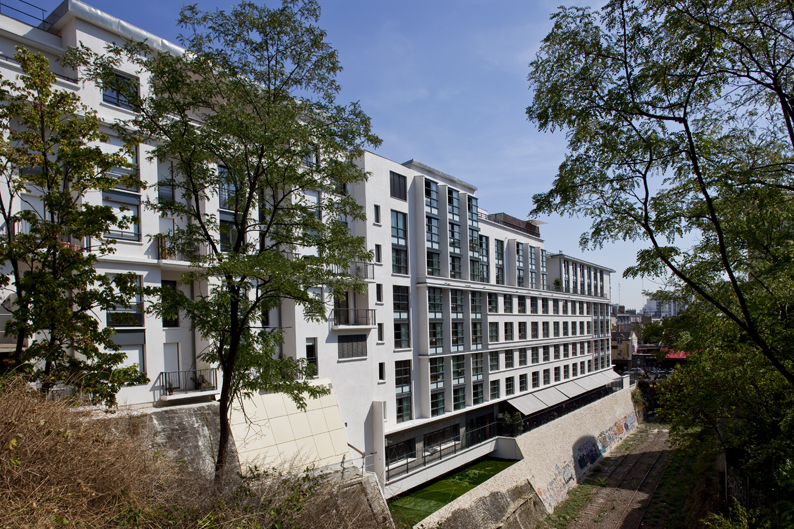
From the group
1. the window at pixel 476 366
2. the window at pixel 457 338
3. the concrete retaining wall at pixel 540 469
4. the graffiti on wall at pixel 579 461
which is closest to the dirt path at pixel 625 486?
the graffiti on wall at pixel 579 461

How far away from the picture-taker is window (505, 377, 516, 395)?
115 feet

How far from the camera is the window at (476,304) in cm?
3194

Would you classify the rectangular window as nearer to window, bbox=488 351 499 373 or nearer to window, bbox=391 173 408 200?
window, bbox=391 173 408 200

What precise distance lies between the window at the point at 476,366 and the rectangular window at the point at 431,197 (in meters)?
10.1

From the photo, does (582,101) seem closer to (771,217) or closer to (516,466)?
(771,217)

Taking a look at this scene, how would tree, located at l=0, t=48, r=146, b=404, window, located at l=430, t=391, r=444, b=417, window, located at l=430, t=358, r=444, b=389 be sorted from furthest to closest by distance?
1. window, located at l=430, t=358, r=444, b=389
2. window, located at l=430, t=391, r=444, b=417
3. tree, located at l=0, t=48, r=146, b=404

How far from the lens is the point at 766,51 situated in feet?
24.2

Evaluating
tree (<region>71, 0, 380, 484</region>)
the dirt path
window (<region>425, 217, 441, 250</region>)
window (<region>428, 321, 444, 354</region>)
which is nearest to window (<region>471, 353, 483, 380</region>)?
window (<region>428, 321, 444, 354</region>)

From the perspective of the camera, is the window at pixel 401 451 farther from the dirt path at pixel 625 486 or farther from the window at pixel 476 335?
the dirt path at pixel 625 486

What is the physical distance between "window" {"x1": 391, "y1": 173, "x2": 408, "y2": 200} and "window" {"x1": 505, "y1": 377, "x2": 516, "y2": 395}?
16902 mm

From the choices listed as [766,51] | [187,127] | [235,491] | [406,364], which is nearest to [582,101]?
[766,51]

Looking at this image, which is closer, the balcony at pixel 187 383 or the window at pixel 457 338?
the balcony at pixel 187 383

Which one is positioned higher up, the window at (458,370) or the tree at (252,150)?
the tree at (252,150)

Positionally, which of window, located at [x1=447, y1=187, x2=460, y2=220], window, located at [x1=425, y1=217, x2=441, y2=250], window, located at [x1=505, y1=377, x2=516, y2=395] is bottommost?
window, located at [x1=505, y1=377, x2=516, y2=395]
